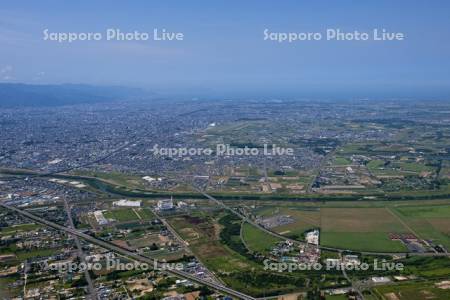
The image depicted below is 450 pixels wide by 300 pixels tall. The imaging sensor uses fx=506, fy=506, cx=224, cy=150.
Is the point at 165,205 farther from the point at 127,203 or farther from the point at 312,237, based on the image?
the point at 312,237

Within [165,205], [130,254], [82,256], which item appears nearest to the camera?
[82,256]

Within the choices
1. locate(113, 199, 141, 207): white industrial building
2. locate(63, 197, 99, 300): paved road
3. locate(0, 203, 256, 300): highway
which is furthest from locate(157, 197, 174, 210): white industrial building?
locate(0, 203, 256, 300): highway

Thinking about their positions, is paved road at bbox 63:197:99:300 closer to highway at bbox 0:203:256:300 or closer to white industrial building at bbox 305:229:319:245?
highway at bbox 0:203:256:300

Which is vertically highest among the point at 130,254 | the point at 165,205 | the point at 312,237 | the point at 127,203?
the point at 165,205

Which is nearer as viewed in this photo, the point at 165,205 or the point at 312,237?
the point at 312,237

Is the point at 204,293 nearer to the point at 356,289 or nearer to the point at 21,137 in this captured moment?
the point at 356,289

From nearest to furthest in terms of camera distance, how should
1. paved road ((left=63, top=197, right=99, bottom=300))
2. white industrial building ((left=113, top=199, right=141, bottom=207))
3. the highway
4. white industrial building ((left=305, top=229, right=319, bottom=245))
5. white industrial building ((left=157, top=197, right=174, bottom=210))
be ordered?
paved road ((left=63, top=197, right=99, bottom=300)) → the highway → white industrial building ((left=305, top=229, right=319, bottom=245)) → white industrial building ((left=157, top=197, right=174, bottom=210)) → white industrial building ((left=113, top=199, right=141, bottom=207))

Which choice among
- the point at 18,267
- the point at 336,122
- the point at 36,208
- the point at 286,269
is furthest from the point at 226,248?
the point at 336,122

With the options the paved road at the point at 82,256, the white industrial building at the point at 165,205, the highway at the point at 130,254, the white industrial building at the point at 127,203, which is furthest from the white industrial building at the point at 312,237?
the white industrial building at the point at 127,203

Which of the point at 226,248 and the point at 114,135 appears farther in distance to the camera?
the point at 114,135

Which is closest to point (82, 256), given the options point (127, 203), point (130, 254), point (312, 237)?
point (130, 254)

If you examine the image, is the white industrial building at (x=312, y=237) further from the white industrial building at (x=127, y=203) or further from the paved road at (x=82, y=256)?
the white industrial building at (x=127, y=203)
